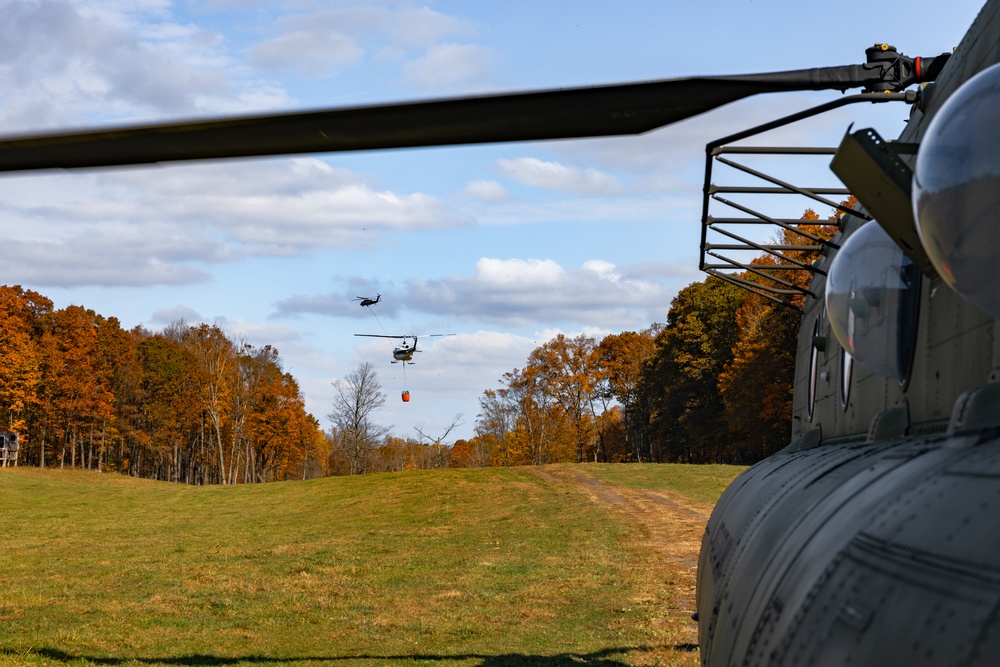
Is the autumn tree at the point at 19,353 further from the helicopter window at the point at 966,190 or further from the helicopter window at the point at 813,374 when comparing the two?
the helicopter window at the point at 966,190

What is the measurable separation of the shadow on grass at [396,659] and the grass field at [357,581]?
38 mm

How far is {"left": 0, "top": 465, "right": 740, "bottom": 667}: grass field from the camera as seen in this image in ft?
44.1

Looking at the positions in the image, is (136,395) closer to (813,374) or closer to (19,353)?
(19,353)

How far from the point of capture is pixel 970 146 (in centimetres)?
280

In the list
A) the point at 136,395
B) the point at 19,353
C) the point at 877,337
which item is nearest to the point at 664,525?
the point at 877,337

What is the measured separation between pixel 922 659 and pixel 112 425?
86.5 m

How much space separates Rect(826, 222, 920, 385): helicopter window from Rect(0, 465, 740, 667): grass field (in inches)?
331

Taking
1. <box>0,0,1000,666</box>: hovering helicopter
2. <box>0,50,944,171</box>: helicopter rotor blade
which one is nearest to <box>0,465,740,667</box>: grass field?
<box>0,0,1000,666</box>: hovering helicopter

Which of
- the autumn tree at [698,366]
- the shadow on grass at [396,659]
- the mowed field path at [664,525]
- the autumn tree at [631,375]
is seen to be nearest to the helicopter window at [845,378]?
the shadow on grass at [396,659]

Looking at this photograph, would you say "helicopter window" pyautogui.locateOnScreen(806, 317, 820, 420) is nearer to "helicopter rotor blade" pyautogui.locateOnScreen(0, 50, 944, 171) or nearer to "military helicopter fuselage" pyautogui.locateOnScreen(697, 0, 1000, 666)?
"military helicopter fuselage" pyautogui.locateOnScreen(697, 0, 1000, 666)

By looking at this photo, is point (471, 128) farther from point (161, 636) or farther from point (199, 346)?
point (199, 346)

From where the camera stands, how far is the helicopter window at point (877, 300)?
4574 millimetres

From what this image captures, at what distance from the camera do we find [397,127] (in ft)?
10.4

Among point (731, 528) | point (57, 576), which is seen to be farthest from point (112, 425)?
point (731, 528)
